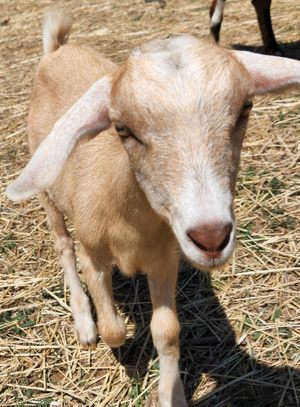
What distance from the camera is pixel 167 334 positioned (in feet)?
9.50

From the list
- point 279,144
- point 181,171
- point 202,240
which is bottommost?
point 279,144

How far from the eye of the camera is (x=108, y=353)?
3387mm

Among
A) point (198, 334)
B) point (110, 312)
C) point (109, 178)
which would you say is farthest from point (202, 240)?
point (198, 334)

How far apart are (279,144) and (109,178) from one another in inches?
96.8

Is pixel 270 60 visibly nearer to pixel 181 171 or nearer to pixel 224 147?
pixel 224 147

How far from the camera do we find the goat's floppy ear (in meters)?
2.14

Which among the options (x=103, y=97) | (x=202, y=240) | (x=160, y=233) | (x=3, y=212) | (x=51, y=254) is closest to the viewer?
(x=202, y=240)

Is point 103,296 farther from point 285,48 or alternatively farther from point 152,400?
point 285,48

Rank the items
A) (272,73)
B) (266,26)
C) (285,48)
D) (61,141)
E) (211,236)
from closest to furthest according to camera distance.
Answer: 1. (211,236)
2. (61,141)
3. (272,73)
4. (266,26)
5. (285,48)

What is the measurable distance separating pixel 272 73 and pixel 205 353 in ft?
5.20

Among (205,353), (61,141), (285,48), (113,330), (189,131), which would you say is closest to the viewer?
(189,131)

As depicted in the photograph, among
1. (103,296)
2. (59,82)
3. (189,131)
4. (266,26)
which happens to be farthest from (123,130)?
(266,26)

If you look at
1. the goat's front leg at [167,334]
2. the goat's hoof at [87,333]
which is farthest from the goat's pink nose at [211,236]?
the goat's hoof at [87,333]

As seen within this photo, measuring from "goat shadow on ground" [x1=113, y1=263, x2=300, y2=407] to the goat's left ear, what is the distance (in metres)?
1.45
